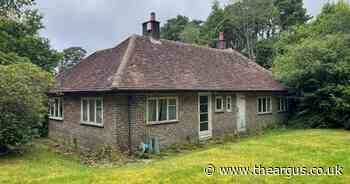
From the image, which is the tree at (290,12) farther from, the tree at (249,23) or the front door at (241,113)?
the front door at (241,113)

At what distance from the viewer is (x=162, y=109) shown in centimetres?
1209

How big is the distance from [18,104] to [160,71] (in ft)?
19.6

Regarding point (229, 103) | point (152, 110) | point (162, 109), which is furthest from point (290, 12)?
point (152, 110)

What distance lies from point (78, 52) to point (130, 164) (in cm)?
4963

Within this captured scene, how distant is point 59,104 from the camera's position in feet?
50.2

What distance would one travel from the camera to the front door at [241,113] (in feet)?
51.8

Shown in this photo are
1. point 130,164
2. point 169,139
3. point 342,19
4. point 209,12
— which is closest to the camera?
point 130,164

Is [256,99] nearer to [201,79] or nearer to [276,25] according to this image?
[201,79]

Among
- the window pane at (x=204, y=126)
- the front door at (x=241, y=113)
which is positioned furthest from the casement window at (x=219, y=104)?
the front door at (x=241, y=113)

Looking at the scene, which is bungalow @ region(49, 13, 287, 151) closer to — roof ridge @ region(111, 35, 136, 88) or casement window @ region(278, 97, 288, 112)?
roof ridge @ region(111, 35, 136, 88)

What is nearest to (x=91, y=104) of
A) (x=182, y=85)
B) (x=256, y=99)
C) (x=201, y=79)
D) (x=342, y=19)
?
(x=182, y=85)

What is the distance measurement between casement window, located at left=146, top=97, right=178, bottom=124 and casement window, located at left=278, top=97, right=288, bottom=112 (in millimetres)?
9505

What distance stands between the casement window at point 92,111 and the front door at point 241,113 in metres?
Answer: 7.73

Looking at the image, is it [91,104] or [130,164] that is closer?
[130,164]
